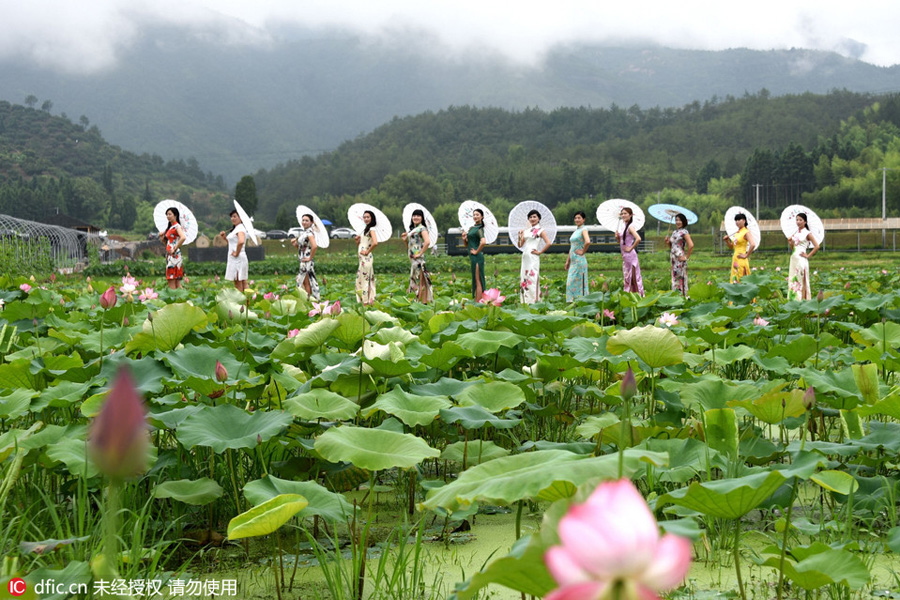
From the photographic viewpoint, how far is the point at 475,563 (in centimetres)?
164

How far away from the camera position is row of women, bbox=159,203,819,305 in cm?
748

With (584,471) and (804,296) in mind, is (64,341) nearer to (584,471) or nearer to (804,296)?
(584,471)

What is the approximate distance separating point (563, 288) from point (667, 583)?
9494 millimetres

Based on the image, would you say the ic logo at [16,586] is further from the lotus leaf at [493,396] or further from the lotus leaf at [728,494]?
the lotus leaf at [493,396]

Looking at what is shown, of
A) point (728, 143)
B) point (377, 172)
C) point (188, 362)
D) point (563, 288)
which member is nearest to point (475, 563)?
point (188, 362)

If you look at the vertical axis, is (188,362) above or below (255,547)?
above

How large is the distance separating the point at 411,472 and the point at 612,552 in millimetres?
1725

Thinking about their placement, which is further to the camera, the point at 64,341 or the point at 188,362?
the point at 64,341

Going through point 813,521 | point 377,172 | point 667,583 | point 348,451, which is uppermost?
point 377,172

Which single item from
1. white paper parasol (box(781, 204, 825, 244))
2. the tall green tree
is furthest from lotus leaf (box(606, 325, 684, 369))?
the tall green tree

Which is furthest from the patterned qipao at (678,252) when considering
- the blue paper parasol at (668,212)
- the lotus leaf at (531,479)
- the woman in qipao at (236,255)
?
the lotus leaf at (531,479)

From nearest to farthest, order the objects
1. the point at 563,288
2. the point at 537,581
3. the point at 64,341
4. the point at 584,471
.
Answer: the point at 537,581 → the point at 584,471 → the point at 64,341 → the point at 563,288

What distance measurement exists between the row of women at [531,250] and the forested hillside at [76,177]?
220 ft

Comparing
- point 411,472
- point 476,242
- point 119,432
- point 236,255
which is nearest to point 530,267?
point 476,242
